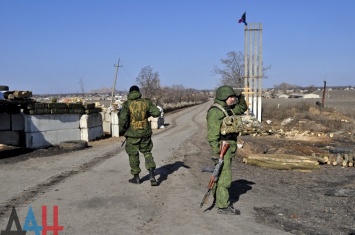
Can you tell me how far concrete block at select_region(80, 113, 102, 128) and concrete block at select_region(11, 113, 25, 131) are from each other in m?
2.61

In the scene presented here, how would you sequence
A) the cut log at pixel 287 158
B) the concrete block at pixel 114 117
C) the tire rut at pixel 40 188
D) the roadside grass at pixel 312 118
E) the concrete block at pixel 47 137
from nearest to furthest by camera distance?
the tire rut at pixel 40 188
the cut log at pixel 287 158
the concrete block at pixel 47 137
the concrete block at pixel 114 117
the roadside grass at pixel 312 118

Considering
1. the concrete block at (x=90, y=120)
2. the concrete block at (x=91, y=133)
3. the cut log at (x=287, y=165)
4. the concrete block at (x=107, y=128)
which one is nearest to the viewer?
the cut log at (x=287, y=165)

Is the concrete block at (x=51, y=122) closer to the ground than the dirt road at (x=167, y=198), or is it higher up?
higher up

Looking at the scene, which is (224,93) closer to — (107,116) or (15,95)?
(15,95)

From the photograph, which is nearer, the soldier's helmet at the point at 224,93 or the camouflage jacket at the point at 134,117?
the soldier's helmet at the point at 224,93

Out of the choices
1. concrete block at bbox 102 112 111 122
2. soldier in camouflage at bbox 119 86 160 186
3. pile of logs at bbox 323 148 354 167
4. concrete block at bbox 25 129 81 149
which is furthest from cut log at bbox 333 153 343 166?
concrete block at bbox 102 112 111 122

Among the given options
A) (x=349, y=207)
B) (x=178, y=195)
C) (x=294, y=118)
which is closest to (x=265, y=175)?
(x=349, y=207)

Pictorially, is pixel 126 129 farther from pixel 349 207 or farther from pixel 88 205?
pixel 349 207

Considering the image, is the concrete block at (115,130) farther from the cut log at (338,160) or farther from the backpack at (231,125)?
the backpack at (231,125)

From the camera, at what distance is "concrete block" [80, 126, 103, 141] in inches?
667

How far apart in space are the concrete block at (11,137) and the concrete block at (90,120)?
2.78m

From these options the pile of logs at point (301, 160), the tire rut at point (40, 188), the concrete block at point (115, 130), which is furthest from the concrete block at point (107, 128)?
the pile of logs at point (301, 160)

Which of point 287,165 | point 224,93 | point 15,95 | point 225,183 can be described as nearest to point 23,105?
point 15,95

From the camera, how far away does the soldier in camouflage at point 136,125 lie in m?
8.13
